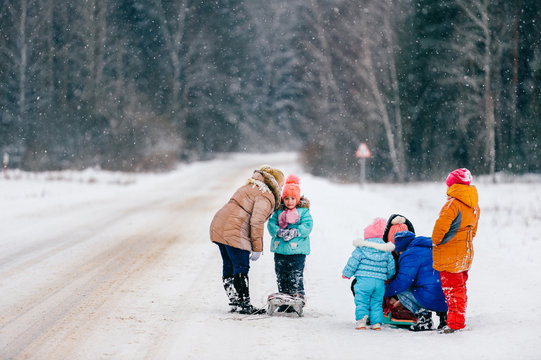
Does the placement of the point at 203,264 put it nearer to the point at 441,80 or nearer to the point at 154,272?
the point at 154,272

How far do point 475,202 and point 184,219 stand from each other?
394 inches

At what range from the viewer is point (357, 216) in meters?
15.5

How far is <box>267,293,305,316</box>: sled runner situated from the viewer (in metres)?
6.25

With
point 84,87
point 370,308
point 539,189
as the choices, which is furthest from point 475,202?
point 84,87

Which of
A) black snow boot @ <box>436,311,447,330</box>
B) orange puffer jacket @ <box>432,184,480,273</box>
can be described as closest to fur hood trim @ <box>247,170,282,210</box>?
orange puffer jacket @ <box>432,184,480,273</box>

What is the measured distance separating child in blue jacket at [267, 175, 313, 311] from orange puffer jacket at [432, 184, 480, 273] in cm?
136

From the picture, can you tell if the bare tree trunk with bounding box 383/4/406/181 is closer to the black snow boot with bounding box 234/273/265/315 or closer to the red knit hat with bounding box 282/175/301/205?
the red knit hat with bounding box 282/175/301/205

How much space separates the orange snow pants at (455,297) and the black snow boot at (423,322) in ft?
1.06

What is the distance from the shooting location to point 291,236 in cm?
635

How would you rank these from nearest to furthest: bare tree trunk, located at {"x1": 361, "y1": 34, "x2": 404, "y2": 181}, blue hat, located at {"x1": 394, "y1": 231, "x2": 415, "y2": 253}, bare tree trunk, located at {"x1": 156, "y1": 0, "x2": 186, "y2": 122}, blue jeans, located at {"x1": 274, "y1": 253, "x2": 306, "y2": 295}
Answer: blue hat, located at {"x1": 394, "y1": 231, "x2": 415, "y2": 253} → blue jeans, located at {"x1": 274, "y1": 253, "x2": 306, "y2": 295} → bare tree trunk, located at {"x1": 361, "y1": 34, "x2": 404, "y2": 181} → bare tree trunk, located at {"x1": 156, "y1": 0, "x2": 186, "y2": 122}

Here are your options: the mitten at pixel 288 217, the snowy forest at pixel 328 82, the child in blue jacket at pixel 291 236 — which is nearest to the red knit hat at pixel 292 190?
the child in blue jacket at pixel 291 236

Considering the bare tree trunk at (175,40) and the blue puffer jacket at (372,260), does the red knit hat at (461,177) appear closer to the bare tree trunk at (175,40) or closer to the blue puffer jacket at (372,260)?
the blue puffer jacket at (372,260)

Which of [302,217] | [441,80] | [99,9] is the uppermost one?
[99,9]

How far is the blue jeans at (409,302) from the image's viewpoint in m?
6.02
